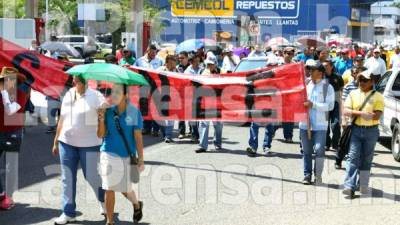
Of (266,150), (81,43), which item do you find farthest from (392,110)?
(81,43)

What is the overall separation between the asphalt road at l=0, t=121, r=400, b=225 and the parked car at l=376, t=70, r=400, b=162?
0.36 metres

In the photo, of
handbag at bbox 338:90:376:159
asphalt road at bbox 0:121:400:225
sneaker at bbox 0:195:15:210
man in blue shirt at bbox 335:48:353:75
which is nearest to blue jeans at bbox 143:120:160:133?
asphalt road at bbox 0:121:400:225

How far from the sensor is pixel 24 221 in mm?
6801

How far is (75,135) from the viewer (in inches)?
263

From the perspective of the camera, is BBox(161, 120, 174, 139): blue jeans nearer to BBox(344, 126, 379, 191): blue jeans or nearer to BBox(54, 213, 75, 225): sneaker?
BBox(344, 126, 379, 191): blue jeans

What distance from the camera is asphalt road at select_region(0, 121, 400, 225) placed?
279 inches

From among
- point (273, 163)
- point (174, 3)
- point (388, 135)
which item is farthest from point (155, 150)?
point (174, 3)

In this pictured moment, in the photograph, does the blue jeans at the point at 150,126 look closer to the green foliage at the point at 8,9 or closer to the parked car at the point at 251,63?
the parked car at the point at 251,63

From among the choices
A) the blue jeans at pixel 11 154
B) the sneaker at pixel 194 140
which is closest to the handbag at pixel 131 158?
the blue jeans at pixel 11 154

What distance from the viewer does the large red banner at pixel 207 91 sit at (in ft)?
28.7

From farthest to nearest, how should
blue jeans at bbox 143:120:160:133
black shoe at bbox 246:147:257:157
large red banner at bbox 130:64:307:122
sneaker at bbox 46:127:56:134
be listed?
sneaker at bbox 46:127:56:134 < blue jeans at bbox 143:120:160:133 < black shoe at bbox 246:147:257:157 < large red banner at bbox 130:64:307:122

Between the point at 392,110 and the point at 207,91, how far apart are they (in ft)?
12.1

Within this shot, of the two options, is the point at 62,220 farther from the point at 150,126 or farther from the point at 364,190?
the point at 150,126

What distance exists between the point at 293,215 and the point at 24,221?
10.2 ft
